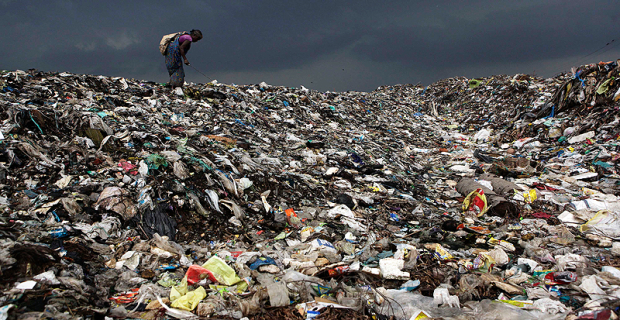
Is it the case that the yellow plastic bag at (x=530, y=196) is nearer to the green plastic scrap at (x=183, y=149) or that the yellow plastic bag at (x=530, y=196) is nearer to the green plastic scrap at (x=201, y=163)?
the green plastic scrap at (x=201, y=163)

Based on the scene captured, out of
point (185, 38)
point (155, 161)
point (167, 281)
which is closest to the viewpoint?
point (167, 281)

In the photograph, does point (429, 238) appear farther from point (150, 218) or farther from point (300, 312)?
point (150, 218)

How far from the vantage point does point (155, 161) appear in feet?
12.9

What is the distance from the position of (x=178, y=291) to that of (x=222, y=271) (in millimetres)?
372

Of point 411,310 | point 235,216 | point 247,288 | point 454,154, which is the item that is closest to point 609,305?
point 411,310

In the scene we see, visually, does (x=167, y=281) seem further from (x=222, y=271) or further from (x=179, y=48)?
(x=179, y=48)

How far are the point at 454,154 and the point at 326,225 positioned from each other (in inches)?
240

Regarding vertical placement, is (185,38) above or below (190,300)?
above

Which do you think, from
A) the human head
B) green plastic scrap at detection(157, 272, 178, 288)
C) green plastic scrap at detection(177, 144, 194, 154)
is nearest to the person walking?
the human head

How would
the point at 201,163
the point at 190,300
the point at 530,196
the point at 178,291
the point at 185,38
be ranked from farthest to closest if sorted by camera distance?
the point at 185,38 → the point at 530,196 → the point at 201,163 → the point at 178,291 → the point at 190,300

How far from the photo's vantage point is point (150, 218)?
321 centimetres

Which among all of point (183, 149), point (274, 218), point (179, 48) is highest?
point (179, 48)

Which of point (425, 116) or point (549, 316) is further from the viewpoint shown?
point (425, 116)

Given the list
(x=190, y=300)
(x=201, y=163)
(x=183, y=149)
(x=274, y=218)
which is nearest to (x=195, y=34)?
(x=183, y=149)
